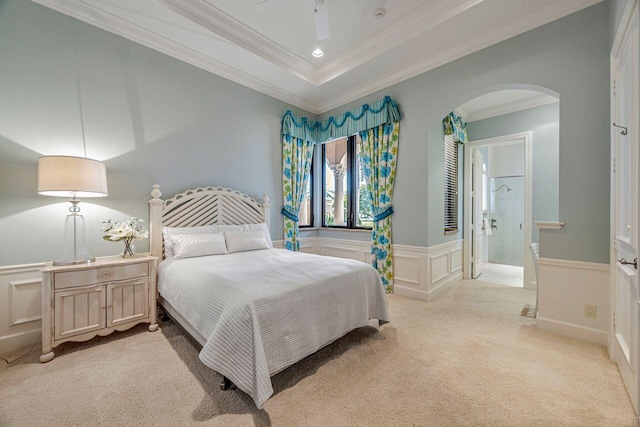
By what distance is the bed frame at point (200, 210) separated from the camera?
9.59ft

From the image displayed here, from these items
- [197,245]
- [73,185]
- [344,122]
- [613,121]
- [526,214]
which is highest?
[344,122]

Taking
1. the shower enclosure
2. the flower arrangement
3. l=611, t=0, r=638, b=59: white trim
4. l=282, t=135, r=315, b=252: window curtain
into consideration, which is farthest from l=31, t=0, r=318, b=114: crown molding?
the shower enclosure

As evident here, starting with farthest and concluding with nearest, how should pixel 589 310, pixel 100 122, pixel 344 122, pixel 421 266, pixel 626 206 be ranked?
pixel 344 122 → pixel 421 266 → pixel 100 122 → pixel 589 310 → pixel 626 206

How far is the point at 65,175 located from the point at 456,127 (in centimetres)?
475

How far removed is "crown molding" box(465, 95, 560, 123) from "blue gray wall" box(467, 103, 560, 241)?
0.06m

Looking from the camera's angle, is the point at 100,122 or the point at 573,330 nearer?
the point at 573,330

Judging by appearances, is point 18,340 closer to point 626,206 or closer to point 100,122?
point 100,122

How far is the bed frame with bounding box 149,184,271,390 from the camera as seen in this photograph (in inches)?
115

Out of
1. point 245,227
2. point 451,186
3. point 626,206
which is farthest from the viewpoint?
point 451,186

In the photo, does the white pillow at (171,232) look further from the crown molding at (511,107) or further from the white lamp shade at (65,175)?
the crown molding at (511,107)

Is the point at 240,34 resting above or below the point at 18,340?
above

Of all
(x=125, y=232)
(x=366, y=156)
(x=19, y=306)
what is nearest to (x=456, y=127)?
(x=366, y=156)

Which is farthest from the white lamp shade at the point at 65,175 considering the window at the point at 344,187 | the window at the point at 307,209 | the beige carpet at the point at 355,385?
the window at the point at 344,187

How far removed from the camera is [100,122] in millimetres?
2633
